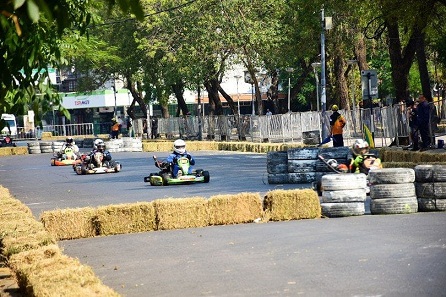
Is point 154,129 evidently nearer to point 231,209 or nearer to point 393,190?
point 231,209

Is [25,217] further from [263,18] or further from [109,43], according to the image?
[109,43]

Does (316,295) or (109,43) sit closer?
(316,295)

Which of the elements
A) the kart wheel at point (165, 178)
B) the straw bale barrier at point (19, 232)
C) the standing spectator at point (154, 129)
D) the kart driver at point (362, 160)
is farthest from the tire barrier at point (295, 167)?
the standing spectator at point (154, 129)

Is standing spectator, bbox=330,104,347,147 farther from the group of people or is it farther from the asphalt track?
the asphalt track

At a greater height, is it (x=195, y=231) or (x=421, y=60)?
(x=421, y=60)

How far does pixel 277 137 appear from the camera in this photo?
172ft

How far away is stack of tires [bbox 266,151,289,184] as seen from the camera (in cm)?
2422

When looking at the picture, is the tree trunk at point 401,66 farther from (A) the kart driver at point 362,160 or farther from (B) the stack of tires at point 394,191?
(B) the stack of tires at point 394,191

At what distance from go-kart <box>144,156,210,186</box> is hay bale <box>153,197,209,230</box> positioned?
9684 millimetres

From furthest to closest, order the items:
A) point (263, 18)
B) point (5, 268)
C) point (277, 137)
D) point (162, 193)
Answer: point (263, 18) < point (277, 137) < point (162, 193) < point (5, 268)

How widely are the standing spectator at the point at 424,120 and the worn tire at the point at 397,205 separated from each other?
12790mm

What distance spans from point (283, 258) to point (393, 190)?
468 centimetres

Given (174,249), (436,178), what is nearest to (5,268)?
(174,249)

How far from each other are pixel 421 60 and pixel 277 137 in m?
10.4
